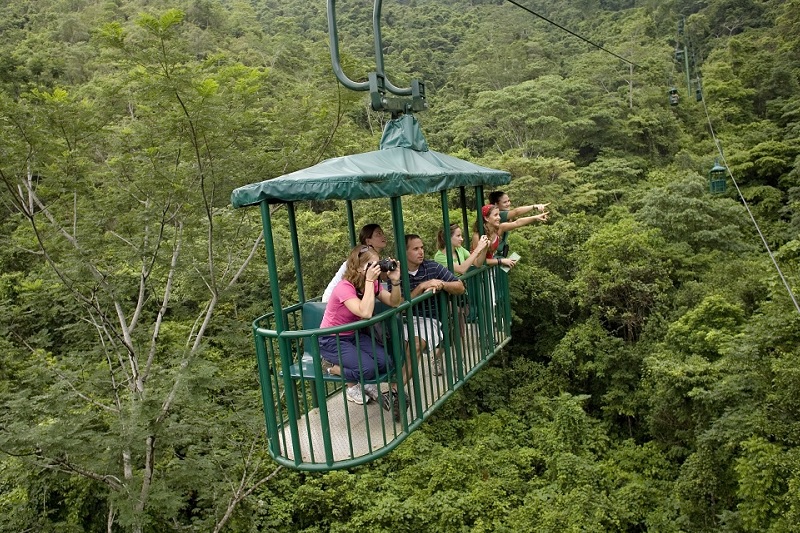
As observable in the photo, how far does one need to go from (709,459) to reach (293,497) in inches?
260

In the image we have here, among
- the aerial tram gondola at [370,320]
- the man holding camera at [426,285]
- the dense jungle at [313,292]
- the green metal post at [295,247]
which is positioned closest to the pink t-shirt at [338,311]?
the aerial tram gondola at [370,320]

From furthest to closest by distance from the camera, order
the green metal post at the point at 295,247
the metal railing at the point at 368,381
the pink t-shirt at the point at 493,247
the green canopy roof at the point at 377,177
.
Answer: the pink t-shirt at the point at 493,247, the green metal post at the point at 295,247, the metal railing at the point at 368,381, the green canopy roof at the point at 377,177

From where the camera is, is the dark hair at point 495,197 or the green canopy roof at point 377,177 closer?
the green canopy roof at point 377,177

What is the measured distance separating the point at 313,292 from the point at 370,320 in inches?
398

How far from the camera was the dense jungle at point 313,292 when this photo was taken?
22.0ft

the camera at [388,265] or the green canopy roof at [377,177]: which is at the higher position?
the green canopy roof at [377,177]

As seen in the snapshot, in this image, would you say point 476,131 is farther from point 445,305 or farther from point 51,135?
point 445,305

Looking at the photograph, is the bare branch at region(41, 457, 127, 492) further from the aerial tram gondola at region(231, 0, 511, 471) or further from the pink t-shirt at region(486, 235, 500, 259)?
the pink t-shirt at region(486, 235, 500, 259)

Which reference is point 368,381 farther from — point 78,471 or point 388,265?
point 78,471

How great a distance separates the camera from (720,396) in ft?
28.4

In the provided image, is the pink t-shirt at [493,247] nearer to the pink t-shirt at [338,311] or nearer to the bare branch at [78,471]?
the pink t-shirt at [338,311]

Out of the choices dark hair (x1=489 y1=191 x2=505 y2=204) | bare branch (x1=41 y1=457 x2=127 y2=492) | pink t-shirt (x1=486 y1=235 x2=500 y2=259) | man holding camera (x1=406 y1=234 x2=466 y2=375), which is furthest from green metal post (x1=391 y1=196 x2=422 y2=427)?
bare branch (x1=41 y1=457 x2=127 y2=492)

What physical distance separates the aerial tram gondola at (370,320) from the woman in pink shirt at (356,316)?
0.23 ft

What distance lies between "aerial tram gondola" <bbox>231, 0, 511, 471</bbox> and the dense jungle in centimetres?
324
